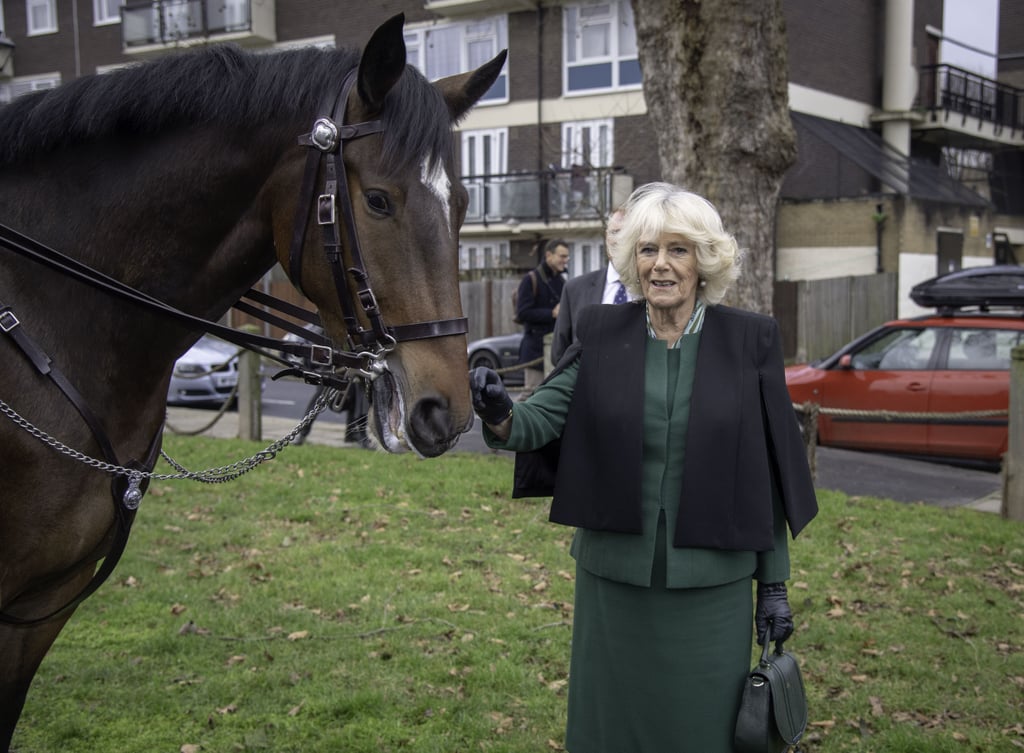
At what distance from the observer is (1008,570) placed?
635cm

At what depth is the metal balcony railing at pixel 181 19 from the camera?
2827 centimetres

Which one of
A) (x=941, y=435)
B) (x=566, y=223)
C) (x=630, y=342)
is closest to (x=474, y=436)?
(x=941, y=435)

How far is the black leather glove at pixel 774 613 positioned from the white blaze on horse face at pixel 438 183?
1.54 meters

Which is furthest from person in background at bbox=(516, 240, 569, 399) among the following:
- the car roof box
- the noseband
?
the noseband

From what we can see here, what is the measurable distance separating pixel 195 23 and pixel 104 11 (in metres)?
5.22

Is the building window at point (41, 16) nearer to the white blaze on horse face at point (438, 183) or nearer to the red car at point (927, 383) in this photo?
the red car at point (927, 383)

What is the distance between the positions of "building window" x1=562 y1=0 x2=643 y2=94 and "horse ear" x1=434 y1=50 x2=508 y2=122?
916 inches

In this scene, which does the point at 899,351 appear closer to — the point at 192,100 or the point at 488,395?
the point at 488,395

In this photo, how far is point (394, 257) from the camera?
2.50m

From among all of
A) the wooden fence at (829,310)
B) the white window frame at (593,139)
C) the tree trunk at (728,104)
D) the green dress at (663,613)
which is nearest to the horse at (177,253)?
the green dress at (663,613)

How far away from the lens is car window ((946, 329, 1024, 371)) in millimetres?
9844

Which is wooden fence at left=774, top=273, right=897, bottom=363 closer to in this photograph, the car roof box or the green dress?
the car roof box

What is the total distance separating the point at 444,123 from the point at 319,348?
2.41 ft

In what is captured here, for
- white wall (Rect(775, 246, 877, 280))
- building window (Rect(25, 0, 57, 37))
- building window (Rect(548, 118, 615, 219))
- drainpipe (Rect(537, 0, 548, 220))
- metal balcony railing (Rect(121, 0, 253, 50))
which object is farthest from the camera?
building window (Rect(25, 0, 57, 37))
